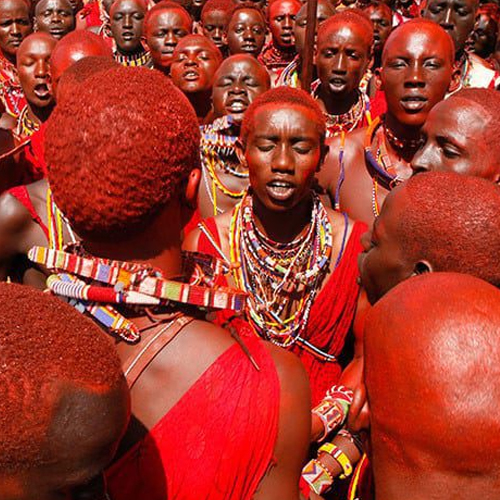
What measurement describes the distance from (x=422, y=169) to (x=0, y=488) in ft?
8.22

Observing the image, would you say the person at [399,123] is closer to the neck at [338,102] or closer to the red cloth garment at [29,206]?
the neck at [338,102]

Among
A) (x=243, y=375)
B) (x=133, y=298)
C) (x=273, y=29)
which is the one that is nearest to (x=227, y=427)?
(x=243, y=375)

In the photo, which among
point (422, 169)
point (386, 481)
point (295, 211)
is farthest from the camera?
point (295, 211)

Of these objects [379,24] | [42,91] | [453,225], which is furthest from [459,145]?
[379,24]

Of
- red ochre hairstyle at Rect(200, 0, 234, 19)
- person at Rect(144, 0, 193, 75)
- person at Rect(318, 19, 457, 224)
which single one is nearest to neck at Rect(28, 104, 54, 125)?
person at Rect(144, 0, 193, 75)

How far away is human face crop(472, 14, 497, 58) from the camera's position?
8.49m

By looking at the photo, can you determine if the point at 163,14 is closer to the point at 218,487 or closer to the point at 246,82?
the point at 246,82

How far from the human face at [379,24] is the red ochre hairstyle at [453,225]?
6.17 m

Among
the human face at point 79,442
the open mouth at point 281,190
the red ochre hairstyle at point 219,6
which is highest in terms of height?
the human face at point 79,442

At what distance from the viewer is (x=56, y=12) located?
333 inches

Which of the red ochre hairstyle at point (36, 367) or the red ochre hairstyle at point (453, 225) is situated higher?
the red ochre hairstyle at point (36, 367)

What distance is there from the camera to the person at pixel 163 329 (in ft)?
4.51

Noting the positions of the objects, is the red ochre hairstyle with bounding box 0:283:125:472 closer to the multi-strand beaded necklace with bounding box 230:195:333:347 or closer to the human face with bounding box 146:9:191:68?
the multi-strand beaded necklace with bounding box 230:195:333:347

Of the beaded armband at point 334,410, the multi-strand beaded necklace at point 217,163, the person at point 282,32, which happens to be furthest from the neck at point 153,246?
the person at point 282,32
